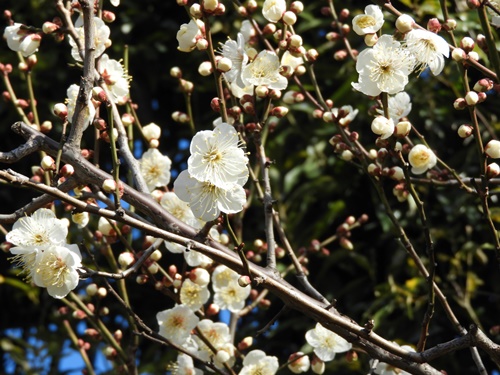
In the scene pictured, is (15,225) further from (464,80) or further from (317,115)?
(464,80)

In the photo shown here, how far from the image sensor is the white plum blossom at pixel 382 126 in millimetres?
1274

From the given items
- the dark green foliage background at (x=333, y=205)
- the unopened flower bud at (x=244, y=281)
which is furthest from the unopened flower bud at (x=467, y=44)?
the dark green foliage background at (x=333, y=205)

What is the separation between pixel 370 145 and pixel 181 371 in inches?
44.4

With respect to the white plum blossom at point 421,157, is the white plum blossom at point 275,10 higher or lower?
higher

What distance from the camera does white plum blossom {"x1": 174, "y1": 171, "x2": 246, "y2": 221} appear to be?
1.16 m

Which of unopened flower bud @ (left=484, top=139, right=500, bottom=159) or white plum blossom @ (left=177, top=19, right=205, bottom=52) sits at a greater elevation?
white plum blossom @ (left=177, top=19, right=205, bottom=52)

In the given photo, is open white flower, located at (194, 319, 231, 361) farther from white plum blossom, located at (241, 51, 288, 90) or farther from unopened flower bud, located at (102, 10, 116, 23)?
unopened flower bud, located at (102, 10, 116, 23)

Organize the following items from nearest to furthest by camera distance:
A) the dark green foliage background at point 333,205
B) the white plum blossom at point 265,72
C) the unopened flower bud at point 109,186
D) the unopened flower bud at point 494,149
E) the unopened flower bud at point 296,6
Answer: the unopened flower bud at point 109,186 → the unopened flower bud at point 494,149 → the white plum blossom at point 265,72 → the unopened flower bud at point 296,6 → the dark green foliage background at point 333,205

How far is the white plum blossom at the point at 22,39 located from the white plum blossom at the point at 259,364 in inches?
26.3

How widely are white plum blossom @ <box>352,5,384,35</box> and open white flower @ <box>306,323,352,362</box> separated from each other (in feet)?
1.77

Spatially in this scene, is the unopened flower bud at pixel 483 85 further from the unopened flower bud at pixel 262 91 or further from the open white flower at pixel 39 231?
the open white flower at pixel 39 231

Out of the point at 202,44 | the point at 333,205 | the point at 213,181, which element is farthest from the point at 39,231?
the point at 333,205

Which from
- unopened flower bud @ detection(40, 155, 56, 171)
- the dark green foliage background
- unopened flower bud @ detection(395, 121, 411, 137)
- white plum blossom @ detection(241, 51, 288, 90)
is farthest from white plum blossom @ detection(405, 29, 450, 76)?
the dark green foliage background

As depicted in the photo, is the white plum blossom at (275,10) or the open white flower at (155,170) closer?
the white plum blossom at (275,10)
